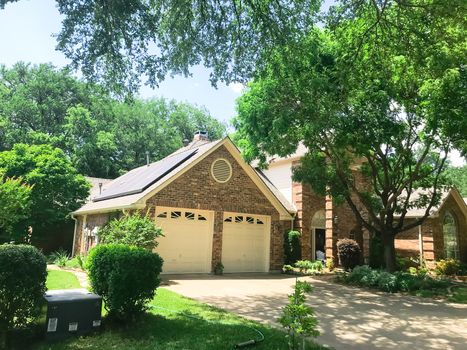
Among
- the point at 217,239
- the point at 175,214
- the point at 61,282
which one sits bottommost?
the point at 61,282

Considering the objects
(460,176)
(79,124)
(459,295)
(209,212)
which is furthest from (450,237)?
(460,176)

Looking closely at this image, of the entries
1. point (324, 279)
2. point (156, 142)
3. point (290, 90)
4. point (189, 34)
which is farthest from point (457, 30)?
point (156, 142)

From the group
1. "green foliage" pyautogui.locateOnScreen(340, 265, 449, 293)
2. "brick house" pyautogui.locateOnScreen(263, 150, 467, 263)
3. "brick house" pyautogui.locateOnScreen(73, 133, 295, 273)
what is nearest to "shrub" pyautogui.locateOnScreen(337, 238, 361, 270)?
"brick house" pyautogui.locateOnScreen(263, 150, 467, 263)

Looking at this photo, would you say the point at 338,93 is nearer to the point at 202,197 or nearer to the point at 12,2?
the point at 202,197

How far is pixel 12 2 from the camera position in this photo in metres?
6.12

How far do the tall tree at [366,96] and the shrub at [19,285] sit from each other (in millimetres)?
6851

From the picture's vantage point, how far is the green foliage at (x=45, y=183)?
67.9 feet

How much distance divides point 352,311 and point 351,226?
41.8 ft

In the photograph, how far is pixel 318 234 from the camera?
70.1 ft

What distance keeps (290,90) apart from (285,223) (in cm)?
910

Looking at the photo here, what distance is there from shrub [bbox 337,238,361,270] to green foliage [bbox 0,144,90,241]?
50.4 ft

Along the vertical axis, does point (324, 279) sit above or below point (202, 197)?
below

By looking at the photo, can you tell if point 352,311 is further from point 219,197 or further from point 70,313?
point 219,197

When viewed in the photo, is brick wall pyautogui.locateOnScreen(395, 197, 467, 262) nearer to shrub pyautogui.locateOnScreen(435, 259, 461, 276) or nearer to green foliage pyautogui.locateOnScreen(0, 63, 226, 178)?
shrub pyautogui.locateOnScreen(435, 259, 461, 276)
